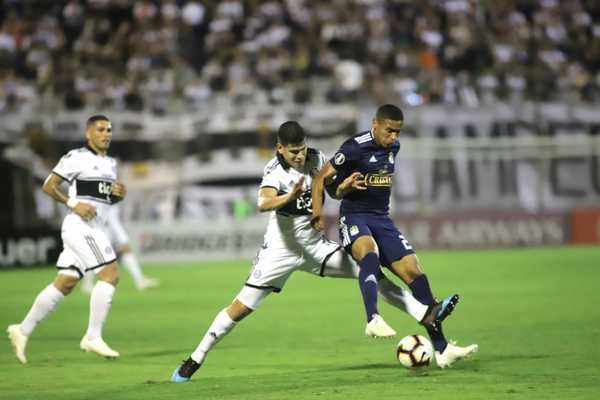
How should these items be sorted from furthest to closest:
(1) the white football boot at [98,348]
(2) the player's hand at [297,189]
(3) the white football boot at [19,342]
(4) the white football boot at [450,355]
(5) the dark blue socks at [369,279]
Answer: (1) the white football boot at [98,348] < (3) the white football boot at [19,342] < (4) the white football boot at [450,355] < (5) the dark blue socks at [369,279] < (2) the player's hand at [297,189]

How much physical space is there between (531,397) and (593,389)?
59cm

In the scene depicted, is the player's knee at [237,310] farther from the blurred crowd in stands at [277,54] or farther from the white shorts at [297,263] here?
the blurred crowd in stands at [277,54]

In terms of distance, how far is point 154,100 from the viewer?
79.2ft

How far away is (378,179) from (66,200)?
3198 mm

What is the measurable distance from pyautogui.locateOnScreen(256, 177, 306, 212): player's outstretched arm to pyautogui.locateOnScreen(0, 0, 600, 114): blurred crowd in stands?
51.2 ft

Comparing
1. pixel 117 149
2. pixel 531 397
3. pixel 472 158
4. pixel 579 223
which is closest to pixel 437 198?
pixel 472 158

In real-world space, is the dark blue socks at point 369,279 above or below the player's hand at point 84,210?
below

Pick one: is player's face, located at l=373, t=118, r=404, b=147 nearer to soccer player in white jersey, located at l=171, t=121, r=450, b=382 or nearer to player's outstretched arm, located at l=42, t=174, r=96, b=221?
soccer player in white jersey, located at l=171, t=121, r=450, b=382

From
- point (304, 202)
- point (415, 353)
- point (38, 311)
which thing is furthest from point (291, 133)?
point (38, 311)

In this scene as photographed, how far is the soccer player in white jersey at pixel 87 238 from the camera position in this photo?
33.3 ft

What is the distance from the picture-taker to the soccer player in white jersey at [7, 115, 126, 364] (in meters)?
10.2

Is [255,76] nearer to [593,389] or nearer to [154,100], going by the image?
[154,100]

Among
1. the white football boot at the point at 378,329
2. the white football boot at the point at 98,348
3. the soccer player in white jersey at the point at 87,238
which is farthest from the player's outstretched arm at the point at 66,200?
the white football boot at the point at 378,329

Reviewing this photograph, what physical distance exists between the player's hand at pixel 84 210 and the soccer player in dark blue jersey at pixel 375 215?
2.60 metres
